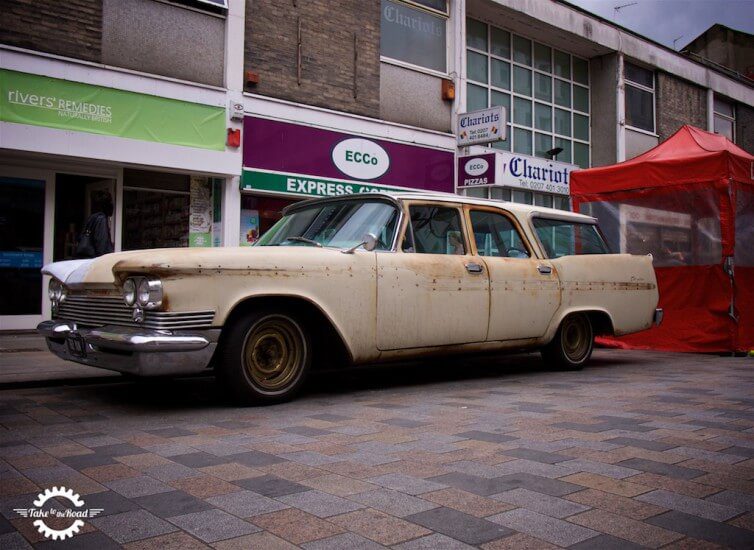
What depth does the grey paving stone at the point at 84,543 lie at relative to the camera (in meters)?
2.35

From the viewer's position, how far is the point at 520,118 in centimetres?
1789

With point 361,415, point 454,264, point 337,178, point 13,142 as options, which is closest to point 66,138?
point 13,142

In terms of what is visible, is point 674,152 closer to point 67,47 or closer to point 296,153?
point 296,153

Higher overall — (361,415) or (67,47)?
(67,47)

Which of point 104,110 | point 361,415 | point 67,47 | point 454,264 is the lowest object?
point 361,415

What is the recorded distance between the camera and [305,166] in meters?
12.4

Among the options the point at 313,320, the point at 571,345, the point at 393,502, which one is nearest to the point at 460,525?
the point at 393,502

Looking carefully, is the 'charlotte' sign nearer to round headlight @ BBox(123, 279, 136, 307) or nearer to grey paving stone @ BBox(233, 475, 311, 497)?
round headlight @ BBox(123, 279, 136, 307)

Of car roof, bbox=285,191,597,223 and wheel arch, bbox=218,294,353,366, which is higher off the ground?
car roof, bbox=285,191,597,223

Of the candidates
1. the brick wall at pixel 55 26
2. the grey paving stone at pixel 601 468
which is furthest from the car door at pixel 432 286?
the brick wall at pixel 55 26

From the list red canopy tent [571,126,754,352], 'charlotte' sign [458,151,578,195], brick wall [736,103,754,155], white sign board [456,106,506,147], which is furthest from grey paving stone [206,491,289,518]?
brick wall [736,103,754,155]

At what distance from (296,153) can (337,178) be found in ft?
3.21

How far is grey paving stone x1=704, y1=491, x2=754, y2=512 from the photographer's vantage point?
2805 millimetres

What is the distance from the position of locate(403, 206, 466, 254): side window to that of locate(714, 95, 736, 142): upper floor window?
70.2ft
